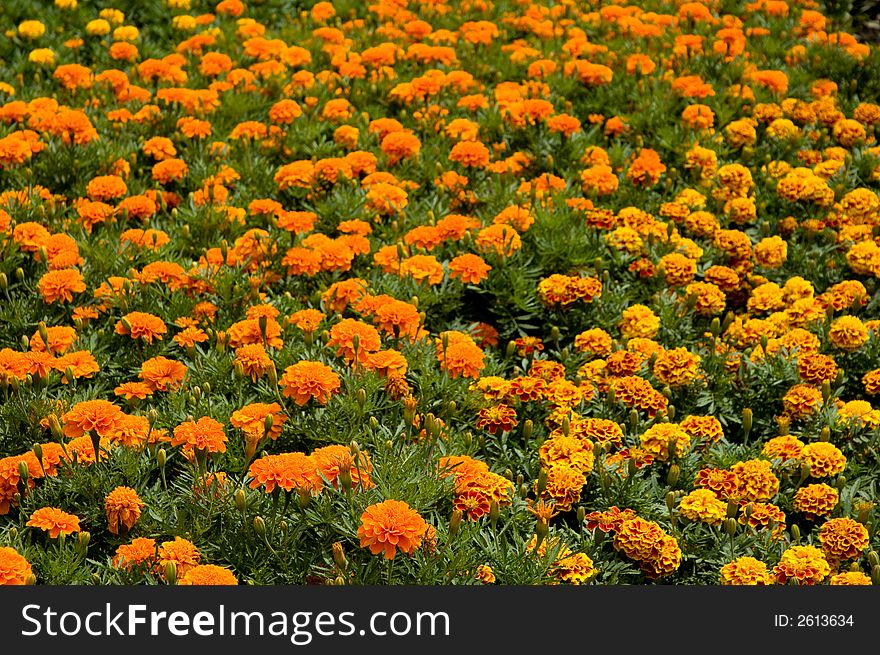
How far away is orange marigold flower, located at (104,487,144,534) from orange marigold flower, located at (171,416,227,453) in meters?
0.20

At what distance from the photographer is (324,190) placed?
5.11 meters

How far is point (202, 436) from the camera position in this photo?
324 centimetres

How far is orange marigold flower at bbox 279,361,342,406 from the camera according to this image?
11.4ft

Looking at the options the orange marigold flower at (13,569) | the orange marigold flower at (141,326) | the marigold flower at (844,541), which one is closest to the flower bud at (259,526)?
the orange marigold flower at (13,569)

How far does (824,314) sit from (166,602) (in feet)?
9.11

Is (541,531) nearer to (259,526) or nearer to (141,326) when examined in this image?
(259,526)

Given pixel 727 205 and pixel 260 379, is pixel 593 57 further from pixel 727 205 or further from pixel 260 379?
pixel 260 379

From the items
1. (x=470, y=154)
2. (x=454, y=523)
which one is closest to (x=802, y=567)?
(x=454, y=523)

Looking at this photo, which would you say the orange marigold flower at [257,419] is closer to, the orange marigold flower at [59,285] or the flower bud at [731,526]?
the orange marigold flower at [59,285]

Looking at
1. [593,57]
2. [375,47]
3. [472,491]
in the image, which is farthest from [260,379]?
[593,57]

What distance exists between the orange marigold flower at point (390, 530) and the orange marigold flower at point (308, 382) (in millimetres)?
705

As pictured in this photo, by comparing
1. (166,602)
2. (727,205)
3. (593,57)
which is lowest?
(166,602)

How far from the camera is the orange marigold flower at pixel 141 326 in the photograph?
3936 mm

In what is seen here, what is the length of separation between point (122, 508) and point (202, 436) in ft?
0.99
